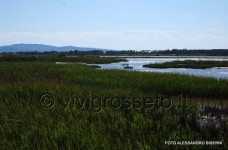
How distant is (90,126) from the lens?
8.78 meters

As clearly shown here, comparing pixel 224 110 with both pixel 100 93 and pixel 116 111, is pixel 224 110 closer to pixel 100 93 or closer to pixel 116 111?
pixel 116 111

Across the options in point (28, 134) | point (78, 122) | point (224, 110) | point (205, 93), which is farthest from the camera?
point (205, 93)

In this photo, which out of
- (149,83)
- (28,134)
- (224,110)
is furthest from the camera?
(149,83)

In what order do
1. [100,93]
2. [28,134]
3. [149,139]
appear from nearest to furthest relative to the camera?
[149,139] < [28,134] < [100,93]

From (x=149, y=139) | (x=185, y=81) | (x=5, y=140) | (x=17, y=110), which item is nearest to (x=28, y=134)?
(x=5, y=140)

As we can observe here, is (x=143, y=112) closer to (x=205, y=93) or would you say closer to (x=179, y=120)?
(x=179, y=120)

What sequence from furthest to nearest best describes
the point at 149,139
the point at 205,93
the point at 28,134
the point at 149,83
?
1. the point at 149,83
2. the point at 205,93
3. the point at 28,134
4. the point at 149,139

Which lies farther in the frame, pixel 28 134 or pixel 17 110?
pixel 17 110

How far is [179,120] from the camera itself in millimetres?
9352

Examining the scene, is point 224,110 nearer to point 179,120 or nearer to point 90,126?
point 179,120

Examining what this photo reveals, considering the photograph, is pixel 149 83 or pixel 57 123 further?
pixel 149 83

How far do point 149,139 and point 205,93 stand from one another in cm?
1106

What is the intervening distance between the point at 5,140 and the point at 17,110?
108 inches

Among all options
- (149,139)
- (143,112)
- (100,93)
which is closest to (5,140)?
(149,139)
